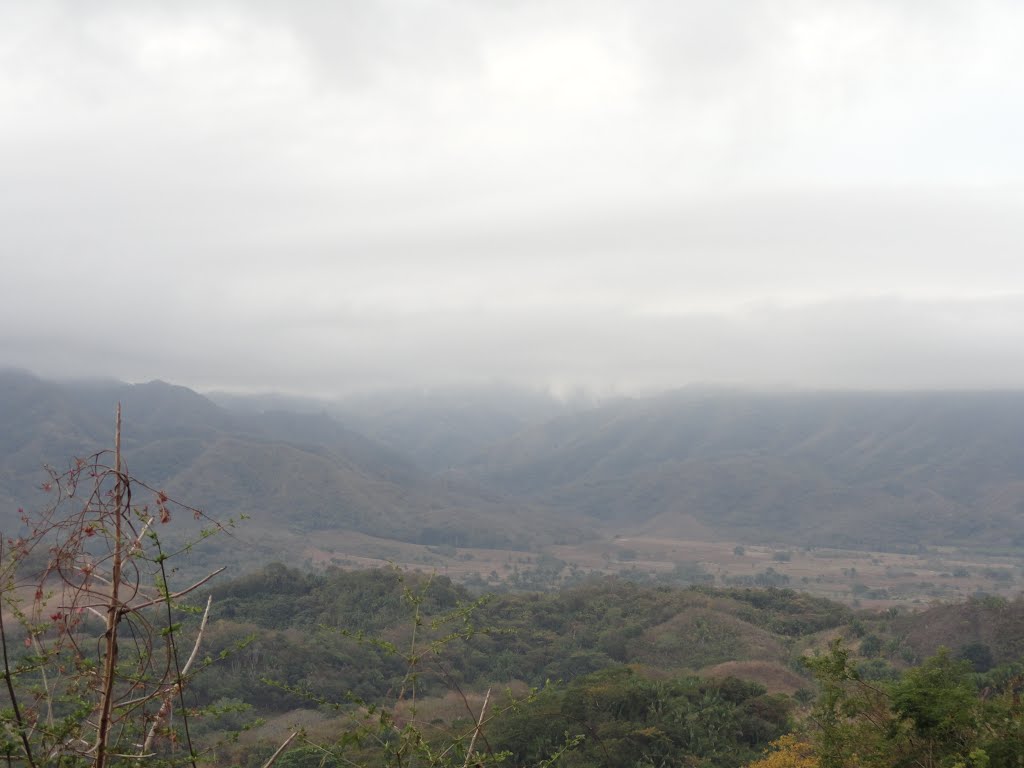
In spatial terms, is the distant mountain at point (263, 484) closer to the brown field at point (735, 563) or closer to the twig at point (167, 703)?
the brown field at point (735, 563)

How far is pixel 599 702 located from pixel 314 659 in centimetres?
2545

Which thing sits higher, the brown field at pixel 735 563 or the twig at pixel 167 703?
the twig at pixel 167 703

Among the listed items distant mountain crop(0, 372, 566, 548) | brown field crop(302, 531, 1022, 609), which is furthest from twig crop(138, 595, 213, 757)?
distant mountain crop(0, 372, 566, 548)

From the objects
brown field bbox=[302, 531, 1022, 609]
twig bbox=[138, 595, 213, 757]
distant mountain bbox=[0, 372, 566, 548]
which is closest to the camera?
twig bbox=[138, 595, 213, 757]

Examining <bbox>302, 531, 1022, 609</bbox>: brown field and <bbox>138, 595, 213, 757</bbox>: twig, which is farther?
<bbox>302, 531, 1022, 609</bbox>: brown field

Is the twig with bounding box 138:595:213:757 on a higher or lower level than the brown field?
higher

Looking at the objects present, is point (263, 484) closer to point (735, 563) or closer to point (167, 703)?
point (735, 563)

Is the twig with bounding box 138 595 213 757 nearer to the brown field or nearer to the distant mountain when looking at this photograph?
the brown field

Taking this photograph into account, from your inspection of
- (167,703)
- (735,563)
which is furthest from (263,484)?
(167,703)

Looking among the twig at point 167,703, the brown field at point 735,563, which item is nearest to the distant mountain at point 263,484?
the brown field at point 735,563

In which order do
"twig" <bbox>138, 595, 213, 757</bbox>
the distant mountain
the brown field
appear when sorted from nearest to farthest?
"twig" <bbox>138, 595, 213, 757</bbox>
the brown field
the distant mountain

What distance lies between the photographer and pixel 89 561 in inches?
190

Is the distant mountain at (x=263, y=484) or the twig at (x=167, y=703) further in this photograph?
the distant mountain at (x=263, y=484)

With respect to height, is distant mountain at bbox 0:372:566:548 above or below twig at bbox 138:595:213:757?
below
